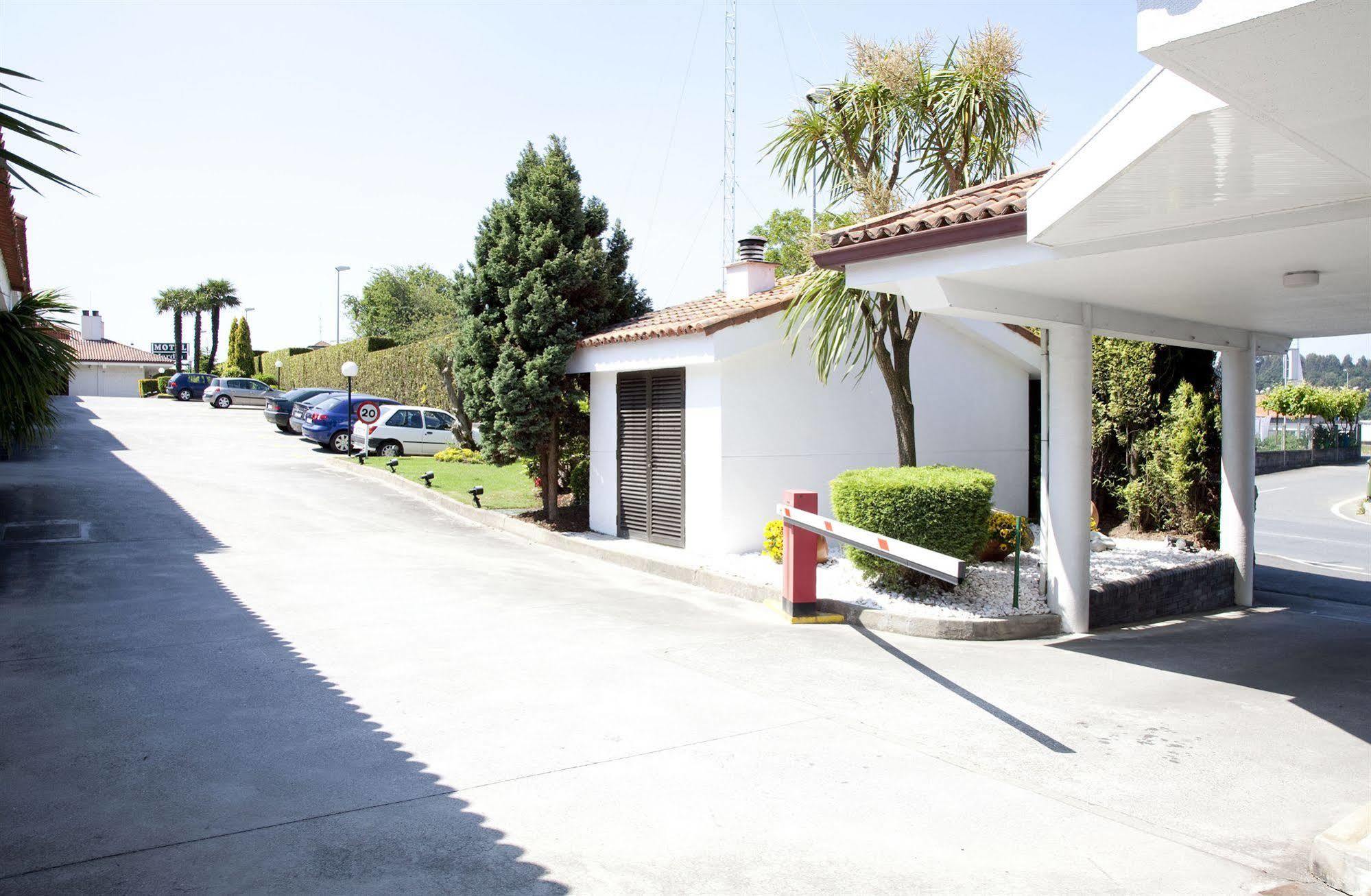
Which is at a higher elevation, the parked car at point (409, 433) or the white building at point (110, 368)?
the white building at point (110, 368)

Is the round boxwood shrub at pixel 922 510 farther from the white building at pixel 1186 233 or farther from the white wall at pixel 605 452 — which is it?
the white wall at pixel 605 452

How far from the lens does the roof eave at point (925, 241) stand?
682cm

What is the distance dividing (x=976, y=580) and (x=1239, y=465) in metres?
3.63

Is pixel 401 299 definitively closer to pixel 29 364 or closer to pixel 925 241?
pixel 29 364

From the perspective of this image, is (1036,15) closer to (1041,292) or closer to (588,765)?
(1041,292)

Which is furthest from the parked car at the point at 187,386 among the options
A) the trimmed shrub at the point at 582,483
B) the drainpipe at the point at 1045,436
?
the drainpipe at the point at 1045,436

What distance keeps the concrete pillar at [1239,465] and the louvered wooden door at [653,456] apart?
6.48m

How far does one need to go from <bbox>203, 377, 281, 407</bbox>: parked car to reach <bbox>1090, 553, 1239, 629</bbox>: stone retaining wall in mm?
35636

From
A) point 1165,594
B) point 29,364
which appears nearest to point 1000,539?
point 1165,594

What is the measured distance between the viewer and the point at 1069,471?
8.38 meters

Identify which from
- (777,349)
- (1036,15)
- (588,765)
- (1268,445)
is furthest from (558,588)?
(1268,445)

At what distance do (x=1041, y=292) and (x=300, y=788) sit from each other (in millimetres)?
6843

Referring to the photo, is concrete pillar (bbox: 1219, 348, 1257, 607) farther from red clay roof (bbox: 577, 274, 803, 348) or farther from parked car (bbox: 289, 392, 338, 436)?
parked car (bbox: 289, 392, 338, 436)

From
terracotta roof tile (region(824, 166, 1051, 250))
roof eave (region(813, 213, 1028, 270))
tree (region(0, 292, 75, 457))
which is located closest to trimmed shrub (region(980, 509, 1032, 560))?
terracotta roof tile (region(824, 166, 1051, 250))
